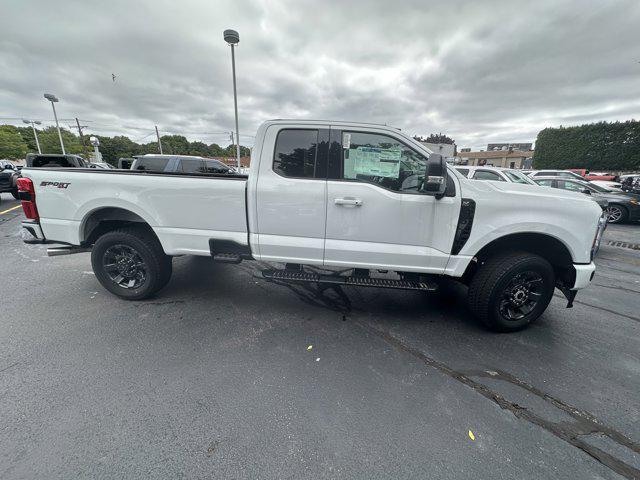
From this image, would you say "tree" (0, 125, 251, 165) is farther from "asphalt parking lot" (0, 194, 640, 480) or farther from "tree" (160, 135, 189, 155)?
"asphalt parking lot" (0, 194, 640, 480)

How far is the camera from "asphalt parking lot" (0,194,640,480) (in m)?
1.82

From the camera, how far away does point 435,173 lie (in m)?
2.60

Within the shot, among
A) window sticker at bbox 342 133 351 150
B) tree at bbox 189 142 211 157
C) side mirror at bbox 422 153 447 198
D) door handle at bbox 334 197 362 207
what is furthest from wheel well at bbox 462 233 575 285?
tree at bbox 189 142 211 157

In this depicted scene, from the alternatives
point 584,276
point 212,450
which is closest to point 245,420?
point 212,450

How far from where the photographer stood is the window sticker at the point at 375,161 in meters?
2.98

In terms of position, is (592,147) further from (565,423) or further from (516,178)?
(565,423)

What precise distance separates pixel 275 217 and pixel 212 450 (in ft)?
6.80

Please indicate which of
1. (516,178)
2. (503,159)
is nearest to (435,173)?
(516,178)

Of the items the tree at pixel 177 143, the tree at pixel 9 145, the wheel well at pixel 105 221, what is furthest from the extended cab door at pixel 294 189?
the tree at pixel 177 143

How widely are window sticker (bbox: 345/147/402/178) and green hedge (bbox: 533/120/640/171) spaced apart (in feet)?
132

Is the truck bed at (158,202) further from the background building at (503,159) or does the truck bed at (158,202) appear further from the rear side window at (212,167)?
the background building at (503,159)

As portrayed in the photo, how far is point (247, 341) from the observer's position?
9.83 ft

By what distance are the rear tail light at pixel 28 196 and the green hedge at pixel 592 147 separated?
142 feet

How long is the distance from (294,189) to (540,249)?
2.85m
